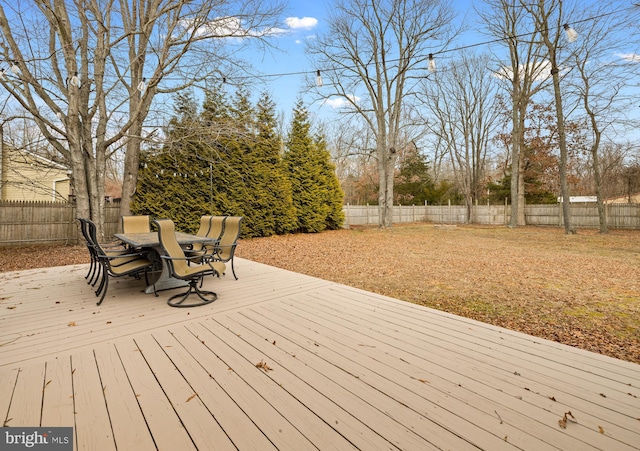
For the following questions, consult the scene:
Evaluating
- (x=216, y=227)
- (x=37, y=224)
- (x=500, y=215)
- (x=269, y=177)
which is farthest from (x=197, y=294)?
(x=500, y=215)

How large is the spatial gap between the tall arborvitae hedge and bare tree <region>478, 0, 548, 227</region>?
10199mm

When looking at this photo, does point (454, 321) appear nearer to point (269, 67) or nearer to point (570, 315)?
point (570, 315)

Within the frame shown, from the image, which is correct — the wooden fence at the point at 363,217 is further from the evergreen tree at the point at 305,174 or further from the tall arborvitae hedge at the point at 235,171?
the evergreen tree at the point at 305,174

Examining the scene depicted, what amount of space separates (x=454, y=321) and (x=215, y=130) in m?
9.73

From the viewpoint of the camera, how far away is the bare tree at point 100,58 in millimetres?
8617

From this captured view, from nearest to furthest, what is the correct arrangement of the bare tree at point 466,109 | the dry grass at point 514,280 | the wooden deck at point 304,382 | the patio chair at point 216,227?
the wooden deck at point 304,382 → the dry grass at point 514,280 → the patio chair at point 216,227 → the bare tree at point 466,109

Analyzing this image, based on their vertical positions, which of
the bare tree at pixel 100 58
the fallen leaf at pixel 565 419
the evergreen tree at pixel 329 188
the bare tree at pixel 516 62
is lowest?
the fallen leaf at pixel 565 419

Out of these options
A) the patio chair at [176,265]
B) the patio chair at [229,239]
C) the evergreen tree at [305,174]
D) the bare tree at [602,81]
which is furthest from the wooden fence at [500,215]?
the patio chair at [176,265]

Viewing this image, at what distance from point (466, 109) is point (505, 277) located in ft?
66.7

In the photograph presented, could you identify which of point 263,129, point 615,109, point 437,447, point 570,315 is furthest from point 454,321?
point 615,109

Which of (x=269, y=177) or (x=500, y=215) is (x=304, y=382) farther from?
(x=500, y=215)

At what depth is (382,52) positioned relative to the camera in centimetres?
1633

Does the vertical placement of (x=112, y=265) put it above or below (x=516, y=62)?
below

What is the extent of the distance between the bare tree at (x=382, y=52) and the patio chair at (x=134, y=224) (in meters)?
12.0
